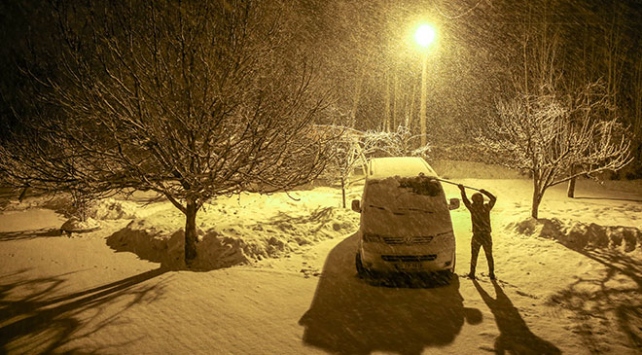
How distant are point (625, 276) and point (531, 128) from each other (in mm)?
4406

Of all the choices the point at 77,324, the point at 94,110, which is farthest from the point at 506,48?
the point at 77,324

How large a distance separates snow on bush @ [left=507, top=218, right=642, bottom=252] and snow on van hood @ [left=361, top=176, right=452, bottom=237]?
400cm

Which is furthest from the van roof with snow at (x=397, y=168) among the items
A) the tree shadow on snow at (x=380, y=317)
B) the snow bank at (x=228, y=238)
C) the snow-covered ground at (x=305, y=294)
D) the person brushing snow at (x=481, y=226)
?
the snow bank at (x=228, y=238)

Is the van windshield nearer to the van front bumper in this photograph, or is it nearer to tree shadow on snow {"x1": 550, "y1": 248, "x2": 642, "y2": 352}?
the van front bumper

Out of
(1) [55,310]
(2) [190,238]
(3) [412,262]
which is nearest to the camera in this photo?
(1) [55,310]

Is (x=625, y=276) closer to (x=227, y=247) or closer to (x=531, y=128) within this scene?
(x=531, y=128)

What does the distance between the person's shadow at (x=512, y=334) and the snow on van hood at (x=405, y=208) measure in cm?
154

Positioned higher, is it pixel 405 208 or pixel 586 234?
pixel 405 208

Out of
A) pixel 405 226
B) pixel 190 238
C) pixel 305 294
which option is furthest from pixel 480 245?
pixel 190 238

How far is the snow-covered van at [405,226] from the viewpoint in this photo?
6219 mm

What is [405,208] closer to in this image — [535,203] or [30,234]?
[535,203]

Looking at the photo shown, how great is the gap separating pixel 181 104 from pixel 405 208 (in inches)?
194

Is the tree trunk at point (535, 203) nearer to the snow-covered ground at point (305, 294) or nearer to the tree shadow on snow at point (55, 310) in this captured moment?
the snow-covered ground at point (305, 294)

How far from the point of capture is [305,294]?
636cm
